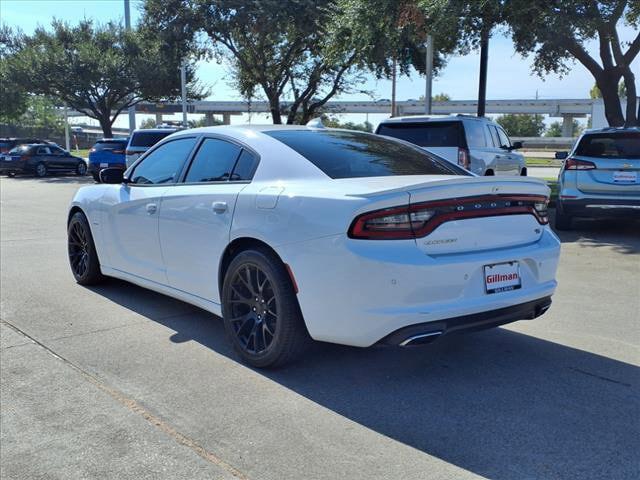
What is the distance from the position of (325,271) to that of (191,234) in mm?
1524

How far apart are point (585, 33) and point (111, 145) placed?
18.0 m

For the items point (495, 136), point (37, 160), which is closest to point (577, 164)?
point (495, 136)

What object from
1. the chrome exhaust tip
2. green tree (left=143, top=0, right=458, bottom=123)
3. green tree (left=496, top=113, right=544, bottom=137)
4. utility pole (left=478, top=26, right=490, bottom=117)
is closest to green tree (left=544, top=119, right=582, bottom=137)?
green tree (left=496, top=113, right=544, bottom=137)

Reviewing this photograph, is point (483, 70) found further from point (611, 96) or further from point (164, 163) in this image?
point (164, 163)

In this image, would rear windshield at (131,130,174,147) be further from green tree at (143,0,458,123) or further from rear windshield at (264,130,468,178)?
rear windshield at (264,130,468,178)

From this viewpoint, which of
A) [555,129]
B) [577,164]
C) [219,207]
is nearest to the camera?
[219,207]

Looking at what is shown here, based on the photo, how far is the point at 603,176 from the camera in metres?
9.70

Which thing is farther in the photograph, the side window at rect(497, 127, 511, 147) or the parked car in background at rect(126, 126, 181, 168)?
the parked car in background at rect(126, 126, 181, 168)

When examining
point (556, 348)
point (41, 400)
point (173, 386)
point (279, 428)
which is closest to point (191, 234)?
point (173, 386)

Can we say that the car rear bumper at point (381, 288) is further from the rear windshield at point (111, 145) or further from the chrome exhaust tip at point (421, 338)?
the rear windshield at point (111, 145)

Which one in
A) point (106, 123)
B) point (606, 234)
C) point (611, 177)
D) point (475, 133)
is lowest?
point (606, 234)

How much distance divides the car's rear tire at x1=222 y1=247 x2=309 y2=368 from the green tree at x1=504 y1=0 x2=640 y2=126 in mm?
9998

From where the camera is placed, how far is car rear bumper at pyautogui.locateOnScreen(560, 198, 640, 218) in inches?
373

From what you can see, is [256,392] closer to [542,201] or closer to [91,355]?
[91,355]
